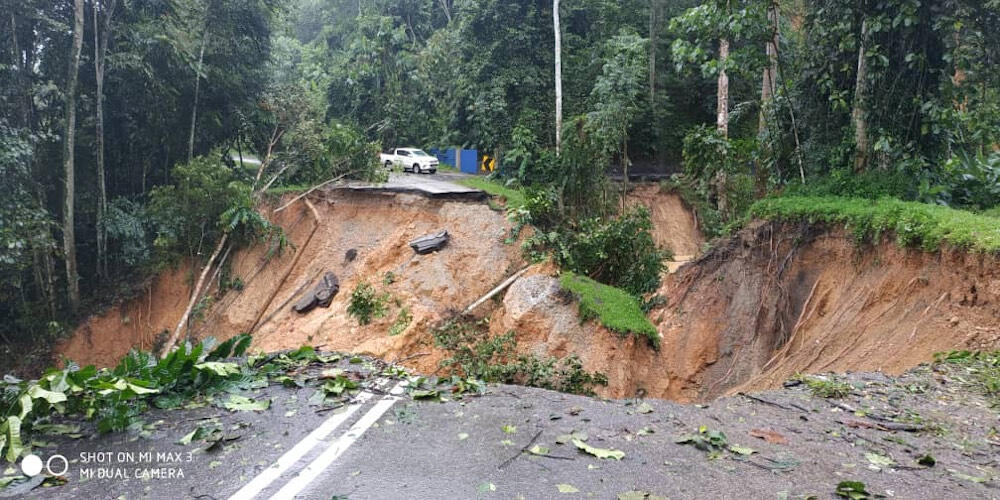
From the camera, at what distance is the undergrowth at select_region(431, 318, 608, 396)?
11.3m

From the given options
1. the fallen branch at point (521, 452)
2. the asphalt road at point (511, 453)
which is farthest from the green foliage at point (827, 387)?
the fallen branch at point (521, 452)

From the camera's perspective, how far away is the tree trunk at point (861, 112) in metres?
11.7

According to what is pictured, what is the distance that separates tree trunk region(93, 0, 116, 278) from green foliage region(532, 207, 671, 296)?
12045mm

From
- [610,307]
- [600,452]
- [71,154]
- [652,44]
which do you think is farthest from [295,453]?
[652,44]

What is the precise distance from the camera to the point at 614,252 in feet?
48.1

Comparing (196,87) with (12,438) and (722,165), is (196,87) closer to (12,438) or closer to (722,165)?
(722,165)

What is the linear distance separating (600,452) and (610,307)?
8552 mm

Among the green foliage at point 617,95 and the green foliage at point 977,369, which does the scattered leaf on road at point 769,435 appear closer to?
the green foliage at point 977,369

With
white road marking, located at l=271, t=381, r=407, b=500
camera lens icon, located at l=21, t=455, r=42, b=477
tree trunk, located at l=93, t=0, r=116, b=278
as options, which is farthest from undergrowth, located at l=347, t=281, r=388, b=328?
camera lens icon, located at l=21, t=455, r=42, b=477

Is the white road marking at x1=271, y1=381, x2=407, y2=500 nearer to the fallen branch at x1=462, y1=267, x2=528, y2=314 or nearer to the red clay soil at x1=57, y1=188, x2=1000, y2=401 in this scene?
the red clay soil at x1=57, y1=188, x2=1000, y2=401

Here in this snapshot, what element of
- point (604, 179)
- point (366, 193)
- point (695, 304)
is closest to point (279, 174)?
point (366, 193)

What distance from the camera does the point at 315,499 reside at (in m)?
3.67

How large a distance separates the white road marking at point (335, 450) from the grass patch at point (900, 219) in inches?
287

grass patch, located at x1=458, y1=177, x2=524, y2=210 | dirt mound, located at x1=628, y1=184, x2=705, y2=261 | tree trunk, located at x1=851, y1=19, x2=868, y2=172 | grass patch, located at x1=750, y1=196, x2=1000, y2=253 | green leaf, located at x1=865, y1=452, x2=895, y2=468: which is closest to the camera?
green leaf, located at x1=865, y1=452, x2=895, y2=468
